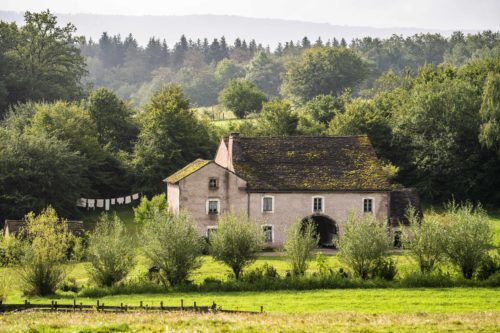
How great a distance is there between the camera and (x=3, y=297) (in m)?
44.0

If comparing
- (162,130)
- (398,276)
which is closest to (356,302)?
(398,276)

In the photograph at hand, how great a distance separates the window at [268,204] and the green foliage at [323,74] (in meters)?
92.9

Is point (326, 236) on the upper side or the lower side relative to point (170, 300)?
upper

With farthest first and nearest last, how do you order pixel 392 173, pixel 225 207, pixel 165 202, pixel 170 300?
1. pixel 392 173
2. pixel 165 202
3. pixel 225 207
4. pixel 170 300

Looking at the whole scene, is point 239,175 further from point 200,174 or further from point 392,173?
point 392,173

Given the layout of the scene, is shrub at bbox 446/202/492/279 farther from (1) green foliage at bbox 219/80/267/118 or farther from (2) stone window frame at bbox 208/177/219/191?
(1) green foliage at bbox 219/80/267/118

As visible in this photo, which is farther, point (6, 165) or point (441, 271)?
point (6, 165)

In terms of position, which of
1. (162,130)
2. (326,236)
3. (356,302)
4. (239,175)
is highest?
(162,130)

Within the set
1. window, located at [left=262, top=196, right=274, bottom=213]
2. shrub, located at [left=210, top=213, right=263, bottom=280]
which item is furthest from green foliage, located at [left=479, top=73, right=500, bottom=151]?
shrub, located at [left=210, top=213, right=263, bottom=280]

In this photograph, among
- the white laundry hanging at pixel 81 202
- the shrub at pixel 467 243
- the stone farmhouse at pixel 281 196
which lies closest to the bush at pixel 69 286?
the stone farmhouse at pixel 281 196

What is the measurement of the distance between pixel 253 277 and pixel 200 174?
60.8ft

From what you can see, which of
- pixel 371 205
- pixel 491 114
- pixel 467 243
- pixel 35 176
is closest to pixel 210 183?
pixel 371 205

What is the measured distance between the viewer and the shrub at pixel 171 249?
5219 cm

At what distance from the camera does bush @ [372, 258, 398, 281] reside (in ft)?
172
